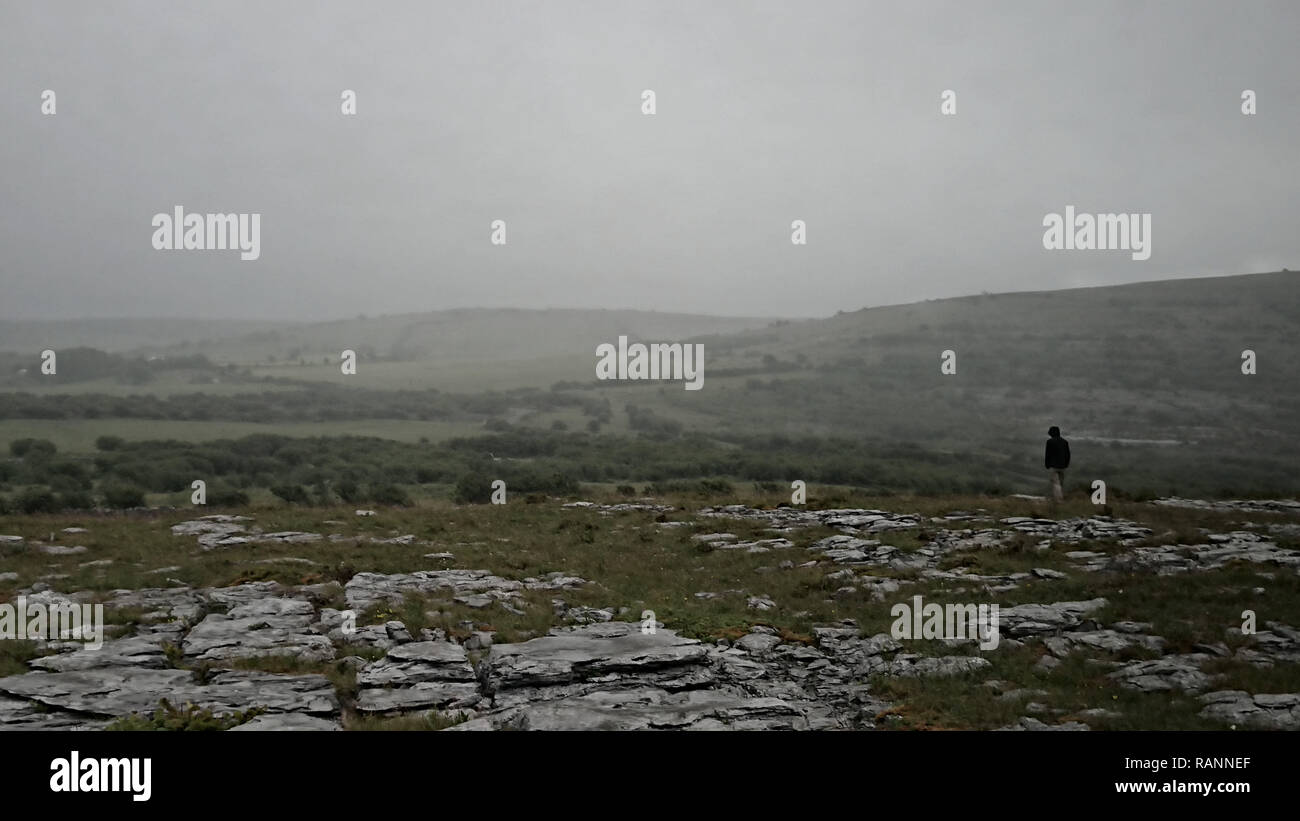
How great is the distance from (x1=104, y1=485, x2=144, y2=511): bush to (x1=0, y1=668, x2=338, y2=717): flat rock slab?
115 ft

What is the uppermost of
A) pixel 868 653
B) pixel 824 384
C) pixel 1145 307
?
pixel 1145 307

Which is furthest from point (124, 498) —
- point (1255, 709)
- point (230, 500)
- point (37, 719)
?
point (1255, 709)

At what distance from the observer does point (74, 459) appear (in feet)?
212

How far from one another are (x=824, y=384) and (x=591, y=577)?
13432cm

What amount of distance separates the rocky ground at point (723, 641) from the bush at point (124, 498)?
54.0ft

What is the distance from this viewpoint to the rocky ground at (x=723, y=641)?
13.5 meters

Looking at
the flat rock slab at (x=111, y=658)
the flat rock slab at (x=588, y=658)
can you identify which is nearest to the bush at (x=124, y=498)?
the flat rock slab at (x=111, y=658)

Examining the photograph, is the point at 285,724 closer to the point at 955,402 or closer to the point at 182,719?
the point at 182,719

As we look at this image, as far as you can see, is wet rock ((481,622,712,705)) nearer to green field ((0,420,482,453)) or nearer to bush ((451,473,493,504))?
bush ((451,473,493,504))

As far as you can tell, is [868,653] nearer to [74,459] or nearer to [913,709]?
[913,709]

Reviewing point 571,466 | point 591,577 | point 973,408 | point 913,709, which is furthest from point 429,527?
point 973,408

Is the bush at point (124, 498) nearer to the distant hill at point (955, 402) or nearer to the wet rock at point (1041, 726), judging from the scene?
the distant hill at point (955, 402)

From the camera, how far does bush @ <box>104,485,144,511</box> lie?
44969mm
